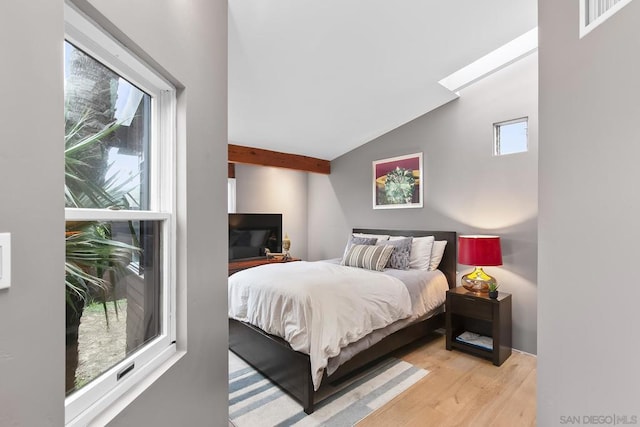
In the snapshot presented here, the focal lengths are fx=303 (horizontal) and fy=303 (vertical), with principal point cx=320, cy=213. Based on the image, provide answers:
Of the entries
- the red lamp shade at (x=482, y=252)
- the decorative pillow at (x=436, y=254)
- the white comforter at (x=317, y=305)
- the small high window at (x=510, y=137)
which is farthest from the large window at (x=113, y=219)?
the small high window at (x=510, y=137)

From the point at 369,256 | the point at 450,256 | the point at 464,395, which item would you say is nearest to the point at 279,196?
the point at 369,256

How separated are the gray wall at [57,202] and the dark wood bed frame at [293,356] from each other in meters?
0.76

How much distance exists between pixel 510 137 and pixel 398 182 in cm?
143

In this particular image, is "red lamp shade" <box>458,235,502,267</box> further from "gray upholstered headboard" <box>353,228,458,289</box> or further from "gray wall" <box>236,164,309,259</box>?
"gray wall" <box>236,164,309,259</box>

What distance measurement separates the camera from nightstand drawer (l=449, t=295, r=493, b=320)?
2.89m

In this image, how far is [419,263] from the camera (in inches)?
140

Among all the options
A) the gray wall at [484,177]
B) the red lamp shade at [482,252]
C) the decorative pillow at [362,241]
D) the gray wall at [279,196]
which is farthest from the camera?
the gray wall at [279,196]

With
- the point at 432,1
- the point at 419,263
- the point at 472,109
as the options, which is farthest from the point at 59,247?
the point at 472,109

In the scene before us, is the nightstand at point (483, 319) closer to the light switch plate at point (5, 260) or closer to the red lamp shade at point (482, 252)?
the red lamp shade at point (482, 252)

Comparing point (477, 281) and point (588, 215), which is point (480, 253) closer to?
point (477, 281)

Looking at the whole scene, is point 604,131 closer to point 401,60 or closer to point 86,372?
point 86,372

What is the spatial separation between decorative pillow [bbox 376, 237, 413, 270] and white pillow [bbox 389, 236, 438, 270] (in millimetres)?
72

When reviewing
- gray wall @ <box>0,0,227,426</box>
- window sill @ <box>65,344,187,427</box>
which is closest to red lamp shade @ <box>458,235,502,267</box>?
gray wall @ <box>0,0,227,426</box>

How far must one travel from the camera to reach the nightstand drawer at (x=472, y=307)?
9.48ft
